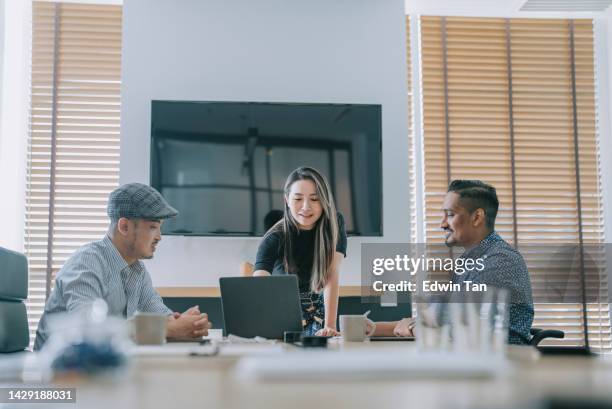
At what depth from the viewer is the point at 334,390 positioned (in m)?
0.80

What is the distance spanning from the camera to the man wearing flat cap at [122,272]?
6.82ft

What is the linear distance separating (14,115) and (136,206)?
7.51ft

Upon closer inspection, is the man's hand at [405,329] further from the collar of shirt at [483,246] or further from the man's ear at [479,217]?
the man's ear at [479,217]

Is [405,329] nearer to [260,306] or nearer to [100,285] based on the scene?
[260,306]

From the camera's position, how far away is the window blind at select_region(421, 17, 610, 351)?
4.56m

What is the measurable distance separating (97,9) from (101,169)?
3.29 feet

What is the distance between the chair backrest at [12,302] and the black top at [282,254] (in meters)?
0.97

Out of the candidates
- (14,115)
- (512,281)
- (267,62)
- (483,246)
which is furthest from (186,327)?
(14,115)

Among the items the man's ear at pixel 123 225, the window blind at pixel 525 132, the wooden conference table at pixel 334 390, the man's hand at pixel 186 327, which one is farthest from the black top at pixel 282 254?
the wooden conference table at pixel 334 390

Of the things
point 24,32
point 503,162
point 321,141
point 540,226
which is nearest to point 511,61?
point 503,162

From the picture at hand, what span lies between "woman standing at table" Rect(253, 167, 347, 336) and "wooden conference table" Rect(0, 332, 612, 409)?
1.87 meters

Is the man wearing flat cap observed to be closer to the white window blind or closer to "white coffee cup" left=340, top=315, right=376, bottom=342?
"white coffee cup" left=340, top=315, right=376, bottom=342

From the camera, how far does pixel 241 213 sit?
395 centimetres

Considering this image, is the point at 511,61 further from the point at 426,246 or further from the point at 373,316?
the point at 373,316
